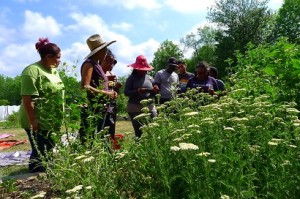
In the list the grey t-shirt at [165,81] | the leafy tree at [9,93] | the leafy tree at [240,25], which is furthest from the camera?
the leafy tree at [9,93]

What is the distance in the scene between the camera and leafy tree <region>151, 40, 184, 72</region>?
60812 mm

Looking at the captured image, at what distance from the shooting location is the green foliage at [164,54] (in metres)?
60.8

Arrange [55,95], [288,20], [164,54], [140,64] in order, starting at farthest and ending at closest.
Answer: [164,54] → [288,20] → [140,64] → [55,95]

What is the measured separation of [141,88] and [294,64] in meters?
2.34

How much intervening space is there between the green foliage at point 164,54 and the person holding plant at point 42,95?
181 ft

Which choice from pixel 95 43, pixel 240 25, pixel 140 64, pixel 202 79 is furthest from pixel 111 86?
pixel 240 25

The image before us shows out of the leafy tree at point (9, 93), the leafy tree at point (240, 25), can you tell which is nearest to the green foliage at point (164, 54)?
the leafy tree at point (240, 25)

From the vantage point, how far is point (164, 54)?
2386 inches

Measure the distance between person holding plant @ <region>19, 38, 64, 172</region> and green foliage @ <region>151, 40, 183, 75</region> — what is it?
5521 centimetres

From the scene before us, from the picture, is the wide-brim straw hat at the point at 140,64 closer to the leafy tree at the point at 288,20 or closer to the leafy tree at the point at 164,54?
the leafy tree at the point at 288,20

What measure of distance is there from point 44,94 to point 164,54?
56.9 meters

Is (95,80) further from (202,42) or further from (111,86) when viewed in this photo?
(202,42)

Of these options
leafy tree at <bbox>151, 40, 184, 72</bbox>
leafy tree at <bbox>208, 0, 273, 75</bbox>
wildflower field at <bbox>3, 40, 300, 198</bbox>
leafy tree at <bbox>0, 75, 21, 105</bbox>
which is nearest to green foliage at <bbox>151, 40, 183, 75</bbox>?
leafy tree at <bbox>151, 40, 184, 72</bbox>

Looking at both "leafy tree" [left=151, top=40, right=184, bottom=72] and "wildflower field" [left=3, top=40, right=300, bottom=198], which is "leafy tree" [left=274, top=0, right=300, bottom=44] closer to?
"leafy tree" [left=151, top=40, right=184, bottom=72]
